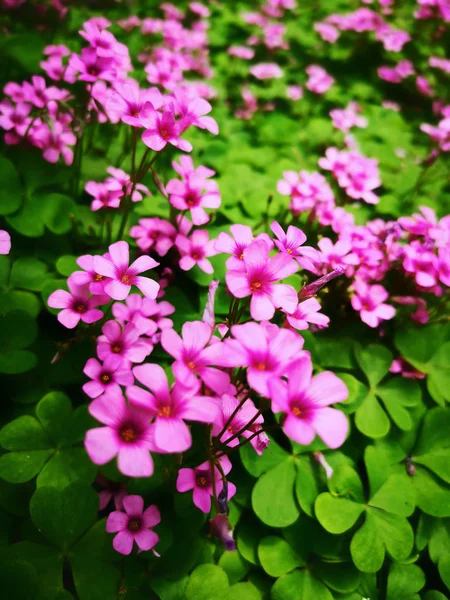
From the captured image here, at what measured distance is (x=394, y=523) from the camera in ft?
4.14

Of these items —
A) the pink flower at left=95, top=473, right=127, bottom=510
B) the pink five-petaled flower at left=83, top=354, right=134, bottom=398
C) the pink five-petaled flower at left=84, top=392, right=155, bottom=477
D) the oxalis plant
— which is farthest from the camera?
the pink flower at left=95, top=473, right=127, bottom=510

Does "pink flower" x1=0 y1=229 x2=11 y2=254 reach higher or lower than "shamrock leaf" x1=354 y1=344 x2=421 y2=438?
higher

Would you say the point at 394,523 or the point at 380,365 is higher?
the point at 380,365

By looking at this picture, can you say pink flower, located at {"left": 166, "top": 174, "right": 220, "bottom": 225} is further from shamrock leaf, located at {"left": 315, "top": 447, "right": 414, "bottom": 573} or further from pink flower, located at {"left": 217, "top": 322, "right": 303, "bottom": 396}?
shamrock leaf, located at {"left": 315, "top": 447, "right": 414, "bottom": 573}

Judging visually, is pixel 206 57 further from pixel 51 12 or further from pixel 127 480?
pixel 127 480

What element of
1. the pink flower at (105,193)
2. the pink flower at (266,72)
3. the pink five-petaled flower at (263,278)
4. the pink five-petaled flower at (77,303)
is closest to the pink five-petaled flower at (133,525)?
the pink five-petaled flower at (77,303)

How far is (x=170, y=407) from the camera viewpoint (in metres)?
0.85

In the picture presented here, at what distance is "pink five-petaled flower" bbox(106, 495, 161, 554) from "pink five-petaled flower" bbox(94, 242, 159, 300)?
532 mm

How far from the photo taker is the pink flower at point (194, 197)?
137 centimetres

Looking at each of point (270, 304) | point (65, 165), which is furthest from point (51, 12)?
point (270, 304)

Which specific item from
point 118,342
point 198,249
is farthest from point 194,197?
point 118,342

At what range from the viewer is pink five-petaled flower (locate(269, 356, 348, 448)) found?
783mm

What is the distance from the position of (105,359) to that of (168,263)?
0.60 metres

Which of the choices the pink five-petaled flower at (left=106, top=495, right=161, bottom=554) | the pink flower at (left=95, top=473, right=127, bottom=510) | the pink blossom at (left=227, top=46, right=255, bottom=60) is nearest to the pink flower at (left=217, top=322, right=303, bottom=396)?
the pink five-petaled flower at (left=106, top=495, right=161, bottom=554)
